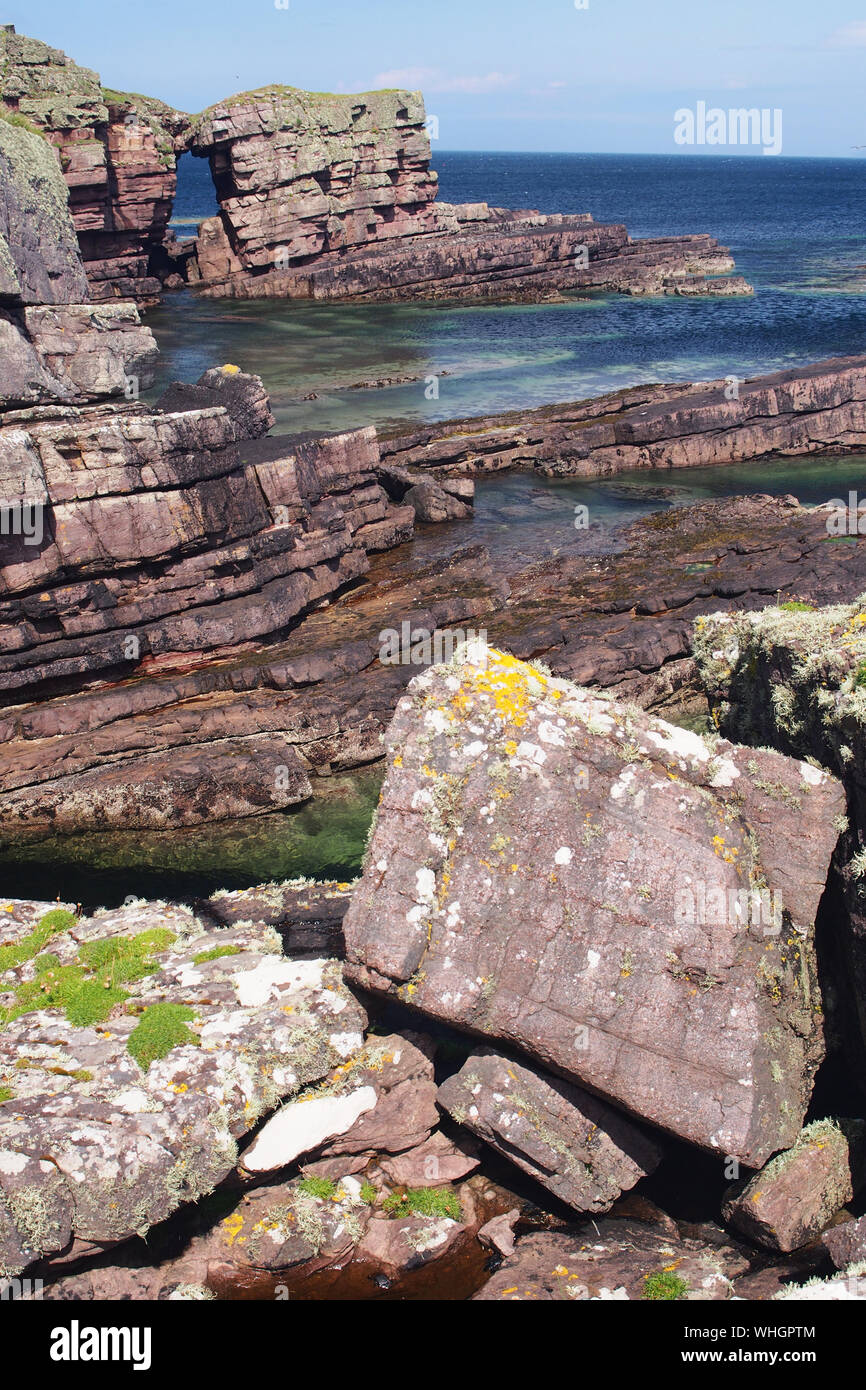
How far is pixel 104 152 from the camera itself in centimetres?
6469

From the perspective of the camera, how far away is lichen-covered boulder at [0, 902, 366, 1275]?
9.23m

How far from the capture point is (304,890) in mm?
15898

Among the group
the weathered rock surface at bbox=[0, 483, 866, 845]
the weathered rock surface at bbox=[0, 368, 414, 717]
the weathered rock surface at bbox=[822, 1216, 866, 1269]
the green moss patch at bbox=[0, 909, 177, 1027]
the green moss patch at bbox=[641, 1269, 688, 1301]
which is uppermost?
the weathered rock surface at bbox=[0, 368, 414, 717]

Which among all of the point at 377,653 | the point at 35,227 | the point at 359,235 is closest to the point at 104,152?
the point at 359,235

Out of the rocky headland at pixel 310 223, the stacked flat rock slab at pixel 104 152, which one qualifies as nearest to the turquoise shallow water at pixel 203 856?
the stacked flat rock slab at pixel 104 152

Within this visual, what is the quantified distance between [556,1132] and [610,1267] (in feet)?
4.28

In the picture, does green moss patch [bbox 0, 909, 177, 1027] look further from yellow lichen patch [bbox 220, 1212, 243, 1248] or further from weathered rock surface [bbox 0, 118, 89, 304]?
weathered rock surface [bbox 0, 118, 89, 304]

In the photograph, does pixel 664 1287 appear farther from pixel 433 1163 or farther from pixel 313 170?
pixel 313 170

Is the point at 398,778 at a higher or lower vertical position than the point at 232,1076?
higher

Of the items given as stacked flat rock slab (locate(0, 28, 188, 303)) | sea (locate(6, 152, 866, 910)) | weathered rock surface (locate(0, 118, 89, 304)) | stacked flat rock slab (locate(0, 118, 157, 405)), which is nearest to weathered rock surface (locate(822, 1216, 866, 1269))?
sea (locate(6, 152, 866, 910))

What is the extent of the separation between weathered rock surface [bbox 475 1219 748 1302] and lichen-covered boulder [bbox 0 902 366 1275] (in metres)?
2.82
